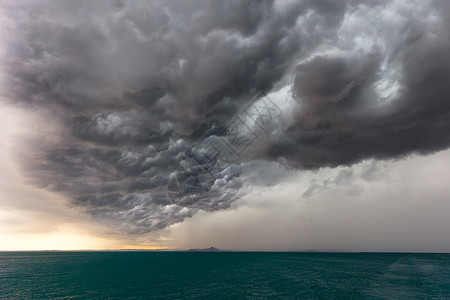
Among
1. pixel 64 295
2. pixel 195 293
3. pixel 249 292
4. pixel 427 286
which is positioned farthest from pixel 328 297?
pixel 64 295

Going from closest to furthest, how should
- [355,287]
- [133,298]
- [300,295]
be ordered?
[133,298] < [300,295] < [355,287]

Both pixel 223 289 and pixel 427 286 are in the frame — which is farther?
pixel 427 286

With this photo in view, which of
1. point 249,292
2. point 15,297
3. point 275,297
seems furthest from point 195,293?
point 15,297

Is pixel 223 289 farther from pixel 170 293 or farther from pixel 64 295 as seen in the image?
pixel 64 295

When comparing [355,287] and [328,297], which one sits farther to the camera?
[355,287]

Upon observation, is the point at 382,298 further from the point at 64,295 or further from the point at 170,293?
the point at 64,295

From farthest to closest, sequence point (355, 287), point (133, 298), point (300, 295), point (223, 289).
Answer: point (355, 287) < point (223, 289) < point (300, 295) < point (133, 298)

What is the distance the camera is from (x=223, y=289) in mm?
66250

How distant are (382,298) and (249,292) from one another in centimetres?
3319

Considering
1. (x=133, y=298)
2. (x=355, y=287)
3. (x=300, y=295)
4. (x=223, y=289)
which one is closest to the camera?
(x=133, y=298)

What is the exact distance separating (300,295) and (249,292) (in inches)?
520

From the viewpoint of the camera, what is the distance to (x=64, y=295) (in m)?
58.7

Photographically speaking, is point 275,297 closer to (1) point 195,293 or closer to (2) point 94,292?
(1) point 195,293

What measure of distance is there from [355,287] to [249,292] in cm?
3531
